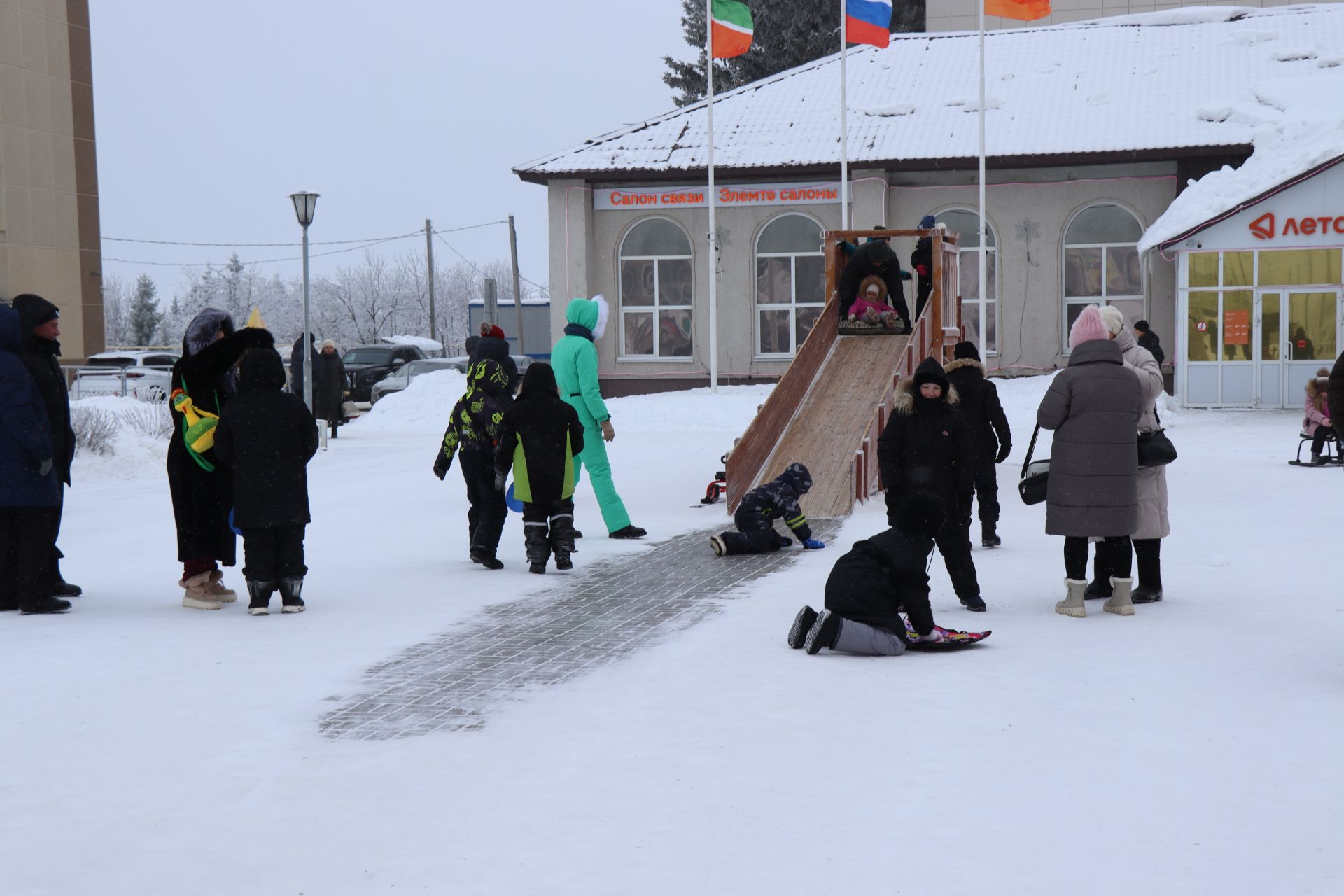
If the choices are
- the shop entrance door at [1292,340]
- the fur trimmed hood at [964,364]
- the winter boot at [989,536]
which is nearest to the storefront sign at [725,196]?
the shop entrance door at [1292,340]

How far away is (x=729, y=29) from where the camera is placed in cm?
2636

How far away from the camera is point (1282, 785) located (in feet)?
16.1

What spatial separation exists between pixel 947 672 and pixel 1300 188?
70.6 feet

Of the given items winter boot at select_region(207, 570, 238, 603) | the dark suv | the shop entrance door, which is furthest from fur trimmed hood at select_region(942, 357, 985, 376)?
the dark suv

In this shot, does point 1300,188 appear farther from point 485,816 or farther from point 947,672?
point 485,816

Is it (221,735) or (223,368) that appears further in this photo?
(223,368)

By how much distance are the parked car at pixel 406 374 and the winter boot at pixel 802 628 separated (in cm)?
2730

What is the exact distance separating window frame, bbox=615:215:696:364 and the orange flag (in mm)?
8943

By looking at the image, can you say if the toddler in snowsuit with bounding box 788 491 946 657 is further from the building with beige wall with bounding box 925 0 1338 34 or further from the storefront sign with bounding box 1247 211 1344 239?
the building with beige wall with bounding box 925 0 1338 34

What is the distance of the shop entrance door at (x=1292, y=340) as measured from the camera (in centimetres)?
2562

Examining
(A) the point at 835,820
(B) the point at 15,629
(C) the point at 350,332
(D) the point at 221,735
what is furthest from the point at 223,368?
(C) the point at 350,332

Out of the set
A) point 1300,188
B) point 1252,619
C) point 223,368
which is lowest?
point 1252,619

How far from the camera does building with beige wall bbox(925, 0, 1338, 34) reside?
44688 millimetres

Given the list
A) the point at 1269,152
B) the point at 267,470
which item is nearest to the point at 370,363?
the point at 1269,152
